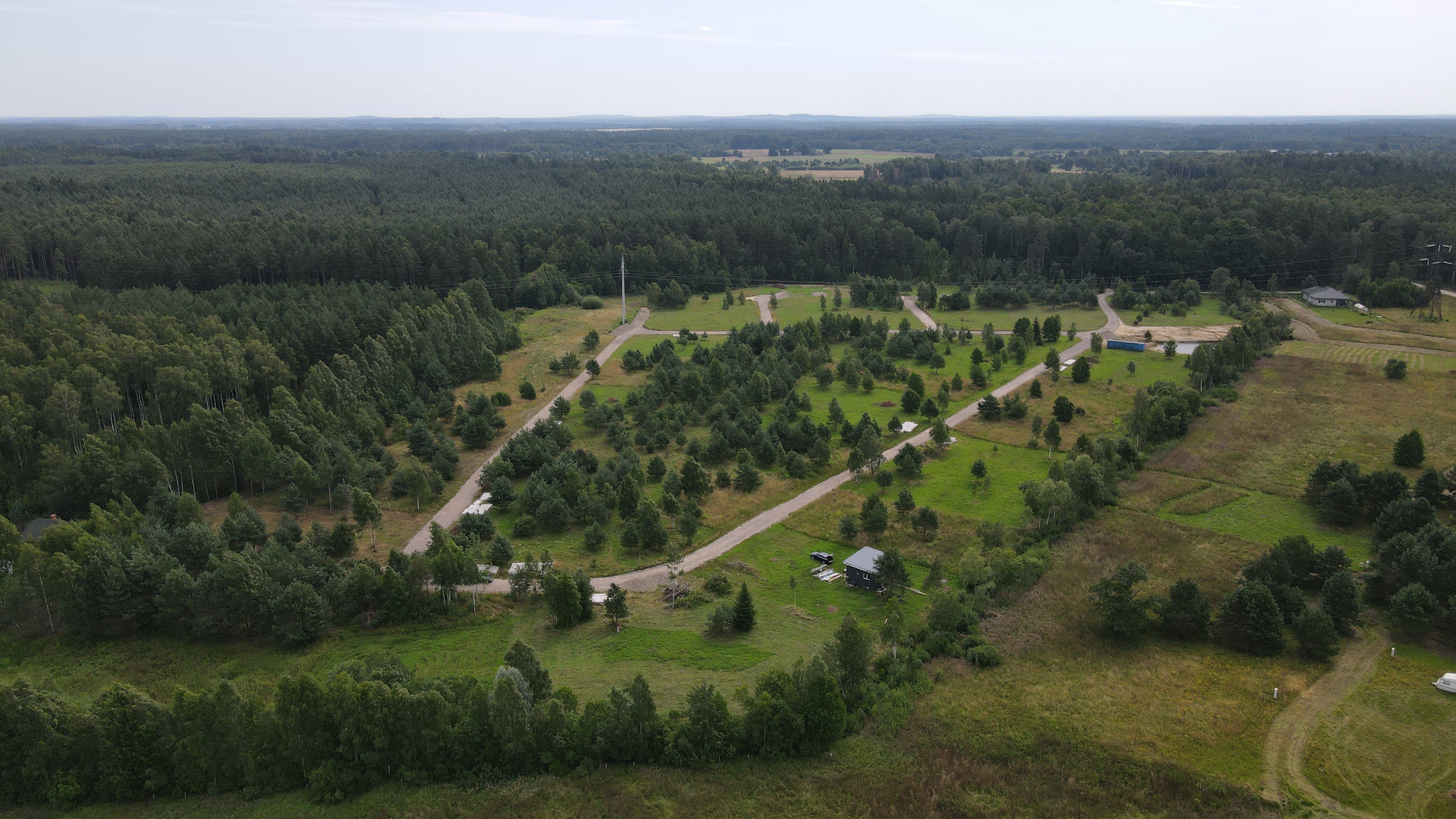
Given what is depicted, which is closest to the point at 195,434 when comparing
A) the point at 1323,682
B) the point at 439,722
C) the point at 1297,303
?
the point at 439,722

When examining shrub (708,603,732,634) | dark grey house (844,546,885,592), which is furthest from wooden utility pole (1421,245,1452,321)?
shrub (708,603,732,634)

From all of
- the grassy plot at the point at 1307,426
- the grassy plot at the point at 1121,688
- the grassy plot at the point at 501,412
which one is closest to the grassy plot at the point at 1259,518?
the grassy plot at the point at 1307,426

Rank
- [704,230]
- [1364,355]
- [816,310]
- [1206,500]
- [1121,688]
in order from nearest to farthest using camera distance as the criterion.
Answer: [1121,688]
[1206,500]
[1364,355]
[816,310]
[704,230]

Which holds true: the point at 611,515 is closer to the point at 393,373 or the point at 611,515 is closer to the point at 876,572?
the point at 876,572

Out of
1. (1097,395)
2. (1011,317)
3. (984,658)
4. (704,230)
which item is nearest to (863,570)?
(984,658)

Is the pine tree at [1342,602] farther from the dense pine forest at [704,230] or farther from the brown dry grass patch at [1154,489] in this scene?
the dense pine forest at [704,230]

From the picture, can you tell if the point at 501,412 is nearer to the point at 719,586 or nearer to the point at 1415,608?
the point at 719,586

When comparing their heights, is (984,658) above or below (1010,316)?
below
